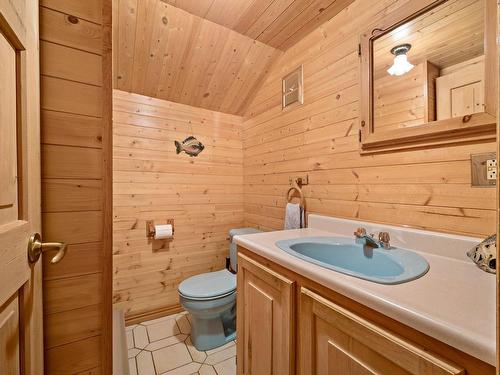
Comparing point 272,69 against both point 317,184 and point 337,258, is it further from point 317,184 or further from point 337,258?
point 337,258

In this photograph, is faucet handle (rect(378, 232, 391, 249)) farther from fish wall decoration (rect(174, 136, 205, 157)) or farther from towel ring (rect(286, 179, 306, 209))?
fish wall decoration (rect(174, 136, 205, 157))

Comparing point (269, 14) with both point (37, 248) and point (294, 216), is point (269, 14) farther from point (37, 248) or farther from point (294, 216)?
point (37, 248)

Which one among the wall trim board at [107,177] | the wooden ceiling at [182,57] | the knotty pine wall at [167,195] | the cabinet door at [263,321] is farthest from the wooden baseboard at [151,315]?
the wooden ceiling at [182,57]

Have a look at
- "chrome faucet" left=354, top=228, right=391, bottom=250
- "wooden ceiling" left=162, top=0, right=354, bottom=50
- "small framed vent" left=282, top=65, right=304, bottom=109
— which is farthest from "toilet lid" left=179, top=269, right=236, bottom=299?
"wooden ceiling" left=162, top=0, right=354, bottom=50

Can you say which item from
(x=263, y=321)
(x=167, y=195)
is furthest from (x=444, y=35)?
(x=167, y=195)

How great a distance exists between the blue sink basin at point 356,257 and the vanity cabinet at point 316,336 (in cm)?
11

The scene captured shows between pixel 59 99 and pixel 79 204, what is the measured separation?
364 mm

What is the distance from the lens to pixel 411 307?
498mm

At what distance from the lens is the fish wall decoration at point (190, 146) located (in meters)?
2.08

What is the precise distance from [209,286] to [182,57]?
1.77m

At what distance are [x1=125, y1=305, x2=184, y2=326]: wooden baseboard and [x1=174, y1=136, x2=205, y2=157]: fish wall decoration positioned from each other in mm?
1463

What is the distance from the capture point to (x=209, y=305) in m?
1.49

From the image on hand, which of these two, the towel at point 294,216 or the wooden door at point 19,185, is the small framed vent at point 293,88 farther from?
the wooden door at point 19,185

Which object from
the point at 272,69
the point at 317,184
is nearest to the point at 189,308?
the point at 317,184
